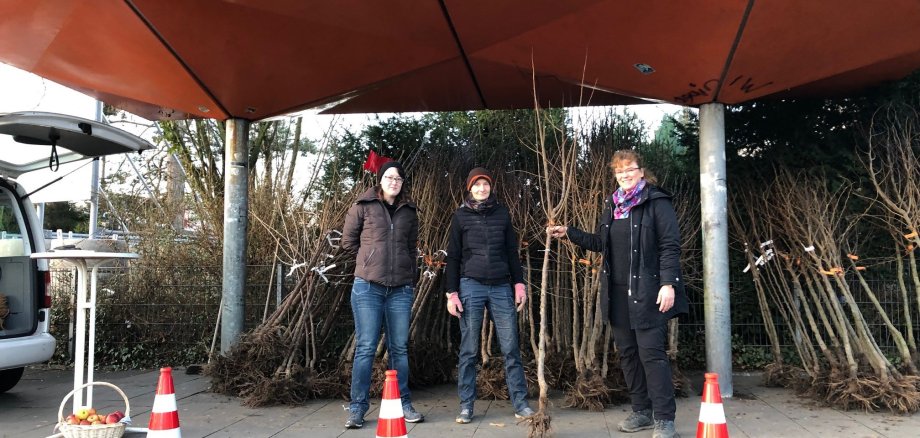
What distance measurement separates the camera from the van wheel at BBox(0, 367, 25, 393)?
5.60m

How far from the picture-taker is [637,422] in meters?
4.21

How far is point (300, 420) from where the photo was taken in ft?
15.2

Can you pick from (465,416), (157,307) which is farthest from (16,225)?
(465,416)

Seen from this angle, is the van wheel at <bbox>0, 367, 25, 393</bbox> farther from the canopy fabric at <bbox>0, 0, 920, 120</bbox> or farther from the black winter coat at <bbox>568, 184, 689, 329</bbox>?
the black winter coat at <bbox>568, 184, 689, 329</bbox>

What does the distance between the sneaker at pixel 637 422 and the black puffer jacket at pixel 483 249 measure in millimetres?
1248

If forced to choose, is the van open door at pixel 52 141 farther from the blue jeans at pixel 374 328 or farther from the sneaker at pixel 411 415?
the sneaker at pixel 411 415

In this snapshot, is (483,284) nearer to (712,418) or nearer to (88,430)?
(712,418)

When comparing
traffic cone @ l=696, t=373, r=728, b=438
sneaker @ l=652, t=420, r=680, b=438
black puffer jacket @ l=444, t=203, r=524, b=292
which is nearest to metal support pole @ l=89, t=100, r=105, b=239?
black puffer jacket @ l=444, t=203, r=524, b=292

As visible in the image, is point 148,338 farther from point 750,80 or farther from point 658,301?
point 750,80

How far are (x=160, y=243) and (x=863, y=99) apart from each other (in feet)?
28.2

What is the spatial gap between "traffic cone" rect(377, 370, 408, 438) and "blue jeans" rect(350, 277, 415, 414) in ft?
4.11

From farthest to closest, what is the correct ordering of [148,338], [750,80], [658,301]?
[148,338], [750,80], [658,301]

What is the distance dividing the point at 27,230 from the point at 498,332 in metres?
4.57

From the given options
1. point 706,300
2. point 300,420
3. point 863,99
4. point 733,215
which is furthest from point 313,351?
point 863,99
